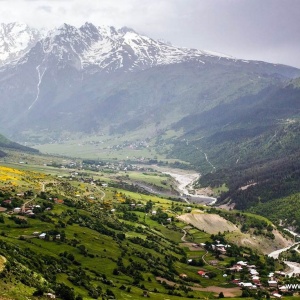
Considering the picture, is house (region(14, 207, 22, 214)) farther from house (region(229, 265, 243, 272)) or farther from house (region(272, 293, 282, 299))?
house (region(272, 293, 282, 299))

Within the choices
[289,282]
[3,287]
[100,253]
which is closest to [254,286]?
[289,282]

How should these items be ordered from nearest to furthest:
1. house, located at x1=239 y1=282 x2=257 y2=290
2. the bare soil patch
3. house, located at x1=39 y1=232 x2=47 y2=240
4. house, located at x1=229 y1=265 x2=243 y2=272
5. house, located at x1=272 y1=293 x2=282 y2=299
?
house, located at x1=272 y1=293 x2=282 y2=299 < the bare soil patch < house, located at x1=39 y1=232 x2=47 y2=240 < house, located at x1=239 y1=282 x2=257 y2=290 < house, located at x1=229 y1=265 x2=243 y2=272

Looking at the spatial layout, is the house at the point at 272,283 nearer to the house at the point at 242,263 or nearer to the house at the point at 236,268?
the house at the point at 236,268

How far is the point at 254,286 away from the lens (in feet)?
515

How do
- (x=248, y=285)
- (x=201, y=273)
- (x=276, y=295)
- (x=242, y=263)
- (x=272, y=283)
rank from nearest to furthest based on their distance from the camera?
(x=276, y=295), (x=248, y=285), (x=272, y=283), (x=201, y=273), (x=242, y=263)

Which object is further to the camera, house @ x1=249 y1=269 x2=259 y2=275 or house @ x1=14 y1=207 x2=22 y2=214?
house @ x1=14 y1=207 x2=22 y2=214

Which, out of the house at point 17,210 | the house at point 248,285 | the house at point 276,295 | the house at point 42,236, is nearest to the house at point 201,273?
the house at point 248,285

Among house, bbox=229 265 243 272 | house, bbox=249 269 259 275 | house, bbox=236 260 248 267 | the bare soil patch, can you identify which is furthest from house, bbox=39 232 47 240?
house, bbox=236 260 248 267

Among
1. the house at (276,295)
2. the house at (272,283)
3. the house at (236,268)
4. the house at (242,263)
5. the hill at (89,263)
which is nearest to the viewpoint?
the hill at (89,263)

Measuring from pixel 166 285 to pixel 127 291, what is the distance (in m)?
21.6

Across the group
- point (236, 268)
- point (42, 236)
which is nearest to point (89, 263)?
point (42, 236)

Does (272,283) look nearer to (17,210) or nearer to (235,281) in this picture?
(235,281)

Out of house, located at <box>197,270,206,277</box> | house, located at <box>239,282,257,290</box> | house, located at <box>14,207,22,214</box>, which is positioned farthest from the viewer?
house, located at <box>14,207,22,214</box>

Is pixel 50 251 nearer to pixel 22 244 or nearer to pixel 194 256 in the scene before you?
pixel 22 244
